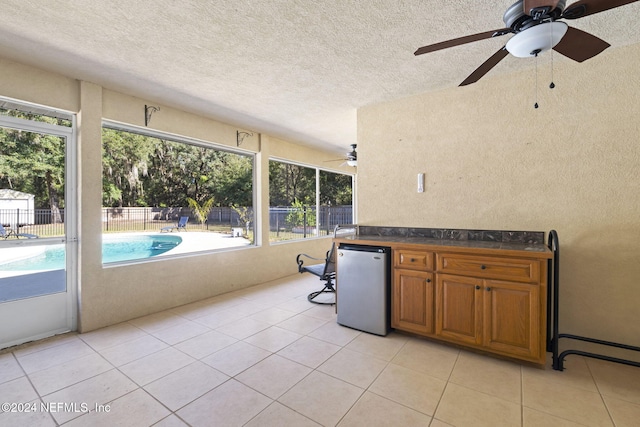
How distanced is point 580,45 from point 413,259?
1794mm

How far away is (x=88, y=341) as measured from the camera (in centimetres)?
268

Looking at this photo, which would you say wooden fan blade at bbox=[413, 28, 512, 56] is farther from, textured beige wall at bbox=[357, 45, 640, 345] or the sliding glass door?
the sliding glass door

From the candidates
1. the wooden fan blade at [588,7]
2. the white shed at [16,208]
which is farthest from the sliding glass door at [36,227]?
the wooden fan blade at [588,7]

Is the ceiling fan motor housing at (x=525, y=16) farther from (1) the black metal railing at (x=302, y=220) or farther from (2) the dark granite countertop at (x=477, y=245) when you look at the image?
(1) the black metal railing at (x=302, y=220)

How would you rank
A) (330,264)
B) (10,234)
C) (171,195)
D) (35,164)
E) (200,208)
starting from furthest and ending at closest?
(200,208) < (171,195) < (330,264) < (35,164) < (10,234)

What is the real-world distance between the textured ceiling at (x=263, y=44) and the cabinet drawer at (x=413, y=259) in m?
1.68

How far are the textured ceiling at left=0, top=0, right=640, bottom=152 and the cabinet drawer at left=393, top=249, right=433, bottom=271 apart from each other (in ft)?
5.51

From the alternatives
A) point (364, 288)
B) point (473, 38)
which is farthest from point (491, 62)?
point (364, 288)

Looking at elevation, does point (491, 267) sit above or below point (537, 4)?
below

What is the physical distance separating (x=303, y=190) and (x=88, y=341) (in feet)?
13.3

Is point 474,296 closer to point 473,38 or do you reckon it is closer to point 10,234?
point 473,38

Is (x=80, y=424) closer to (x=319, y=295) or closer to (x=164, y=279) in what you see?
(x=164, y=279)

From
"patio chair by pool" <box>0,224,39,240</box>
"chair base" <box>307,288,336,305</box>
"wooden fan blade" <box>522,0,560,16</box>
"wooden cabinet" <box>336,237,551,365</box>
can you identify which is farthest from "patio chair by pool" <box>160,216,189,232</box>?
"wooden fan blade" <box>522,0,560,16</box>

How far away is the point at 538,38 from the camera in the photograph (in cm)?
143
